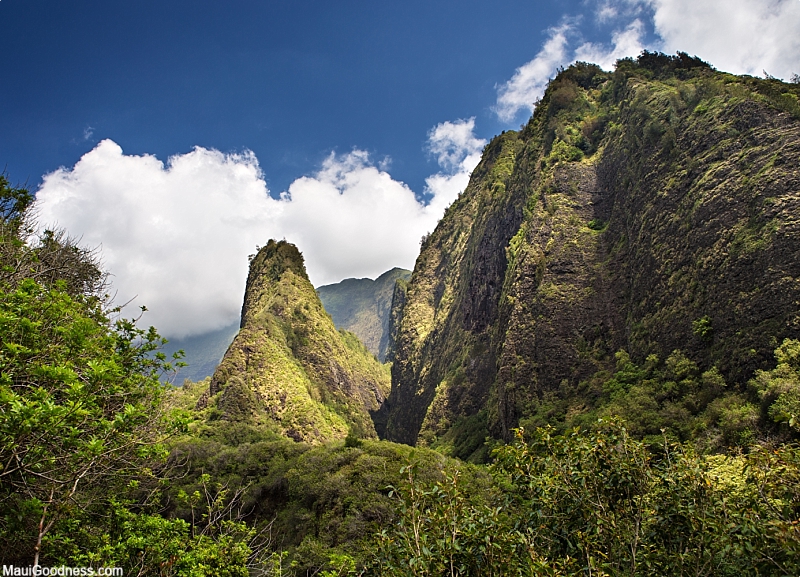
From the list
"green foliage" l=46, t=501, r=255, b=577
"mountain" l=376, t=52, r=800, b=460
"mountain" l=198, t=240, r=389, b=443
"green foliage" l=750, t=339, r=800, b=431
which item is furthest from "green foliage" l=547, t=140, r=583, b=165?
"mountain" l=198, t=240, r=389, b=443

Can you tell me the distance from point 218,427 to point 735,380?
48207 mm

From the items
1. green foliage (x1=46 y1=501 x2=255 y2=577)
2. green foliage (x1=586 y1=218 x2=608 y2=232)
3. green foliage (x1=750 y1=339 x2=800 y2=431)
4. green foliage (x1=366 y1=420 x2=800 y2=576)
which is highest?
green foliage (x1=586 y1=218 x2=608 y2=232)

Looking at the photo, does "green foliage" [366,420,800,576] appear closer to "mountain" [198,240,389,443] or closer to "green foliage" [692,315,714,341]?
"green foliage" [692,315,714,341]

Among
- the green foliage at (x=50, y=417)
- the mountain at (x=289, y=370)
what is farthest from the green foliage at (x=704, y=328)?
the mountain at (x=289, y=370)

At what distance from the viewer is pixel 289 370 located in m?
64.6

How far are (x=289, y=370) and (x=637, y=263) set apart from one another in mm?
51960

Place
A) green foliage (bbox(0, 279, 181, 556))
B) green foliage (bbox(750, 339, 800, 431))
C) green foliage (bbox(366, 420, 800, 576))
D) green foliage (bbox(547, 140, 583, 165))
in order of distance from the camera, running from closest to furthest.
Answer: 1. green foliage (bbox(366, 420, 800, 576))
2. green foliage (bbox(0, 279, 181, 556))
3. green foliage (bbox(750, 339, 800, 431))
4. green foliage (bbox(547, 140, 583, 165))

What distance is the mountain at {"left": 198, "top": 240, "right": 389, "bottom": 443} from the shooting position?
54.2m

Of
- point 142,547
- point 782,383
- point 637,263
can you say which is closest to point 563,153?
point 637,263

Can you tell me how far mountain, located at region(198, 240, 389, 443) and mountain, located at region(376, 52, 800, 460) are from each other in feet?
67.2

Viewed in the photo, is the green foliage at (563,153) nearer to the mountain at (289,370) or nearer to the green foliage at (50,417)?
the green foliage at (50,417)

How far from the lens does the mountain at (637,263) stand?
66.7ft

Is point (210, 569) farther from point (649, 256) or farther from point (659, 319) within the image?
point (649, 256)

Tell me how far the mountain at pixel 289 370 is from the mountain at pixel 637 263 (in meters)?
20.5
